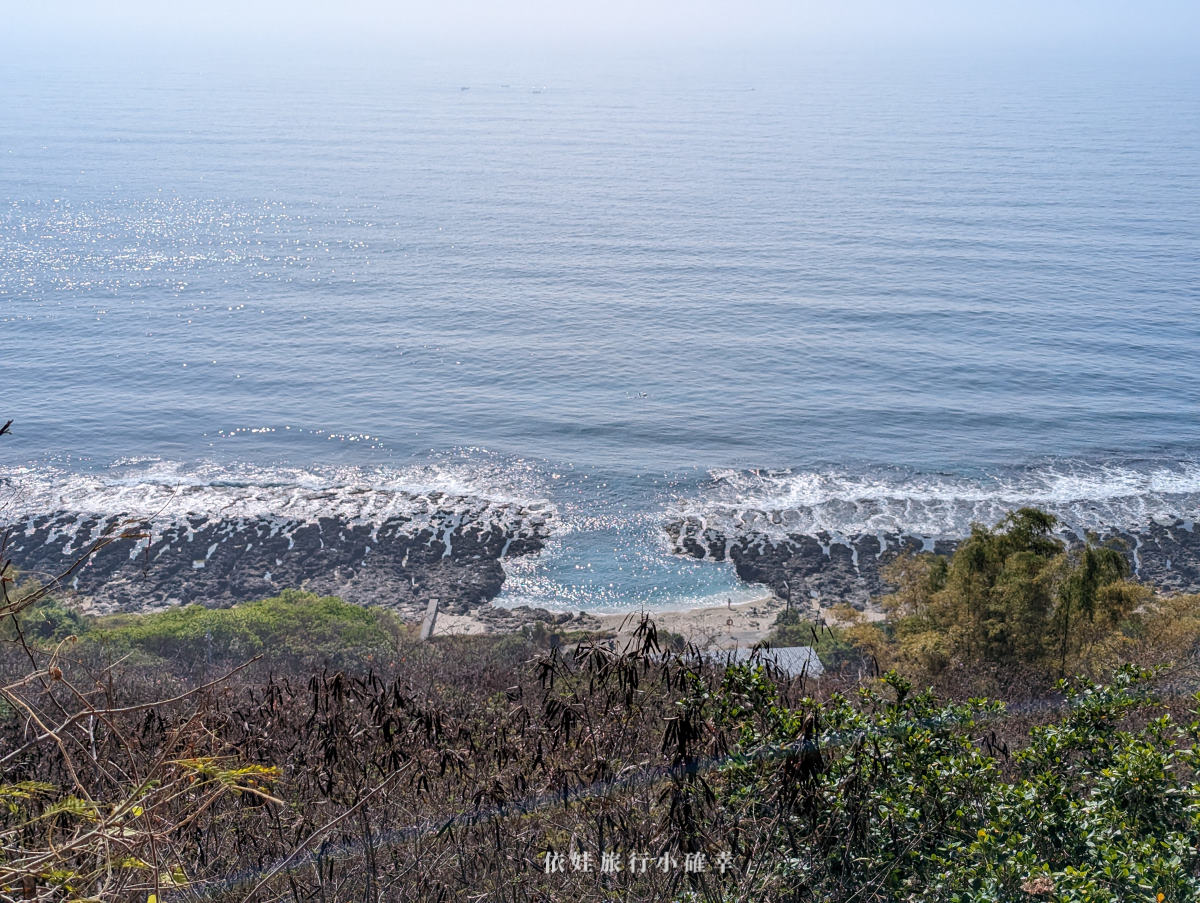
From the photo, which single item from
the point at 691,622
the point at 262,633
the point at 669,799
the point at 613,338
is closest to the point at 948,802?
the point at 669,799

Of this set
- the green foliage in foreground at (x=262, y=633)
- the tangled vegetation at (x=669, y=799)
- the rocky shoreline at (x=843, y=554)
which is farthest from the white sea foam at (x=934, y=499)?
the tangled vegetation at (x=669, y=799)

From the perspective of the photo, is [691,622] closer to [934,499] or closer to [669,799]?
[934,499]

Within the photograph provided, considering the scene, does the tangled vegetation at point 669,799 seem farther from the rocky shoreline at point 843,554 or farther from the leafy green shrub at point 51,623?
the rocky shoreline at point 843,554

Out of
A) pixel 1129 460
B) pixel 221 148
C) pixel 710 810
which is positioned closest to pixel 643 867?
pixel 710 810

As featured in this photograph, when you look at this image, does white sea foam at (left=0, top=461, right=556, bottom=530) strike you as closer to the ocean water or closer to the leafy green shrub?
the ocean water

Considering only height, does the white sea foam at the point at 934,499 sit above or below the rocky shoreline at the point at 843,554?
above

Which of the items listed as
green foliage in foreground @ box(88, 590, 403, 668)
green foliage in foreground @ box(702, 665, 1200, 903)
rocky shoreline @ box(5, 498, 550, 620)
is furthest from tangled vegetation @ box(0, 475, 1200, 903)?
rocky shoreline @ box(5, 498, 550, 620)

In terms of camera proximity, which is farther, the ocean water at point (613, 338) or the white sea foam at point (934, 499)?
the ocean water at point (613, 338)

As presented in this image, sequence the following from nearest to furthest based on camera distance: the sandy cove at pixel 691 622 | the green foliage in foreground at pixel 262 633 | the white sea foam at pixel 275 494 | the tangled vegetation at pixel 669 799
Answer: the tangled vegetation at pixel 669 799 < the green foliage in foreground at pixel 262 633 < the sandy cove at pixel 691 622 < the white sea foam at pixel 275 494
